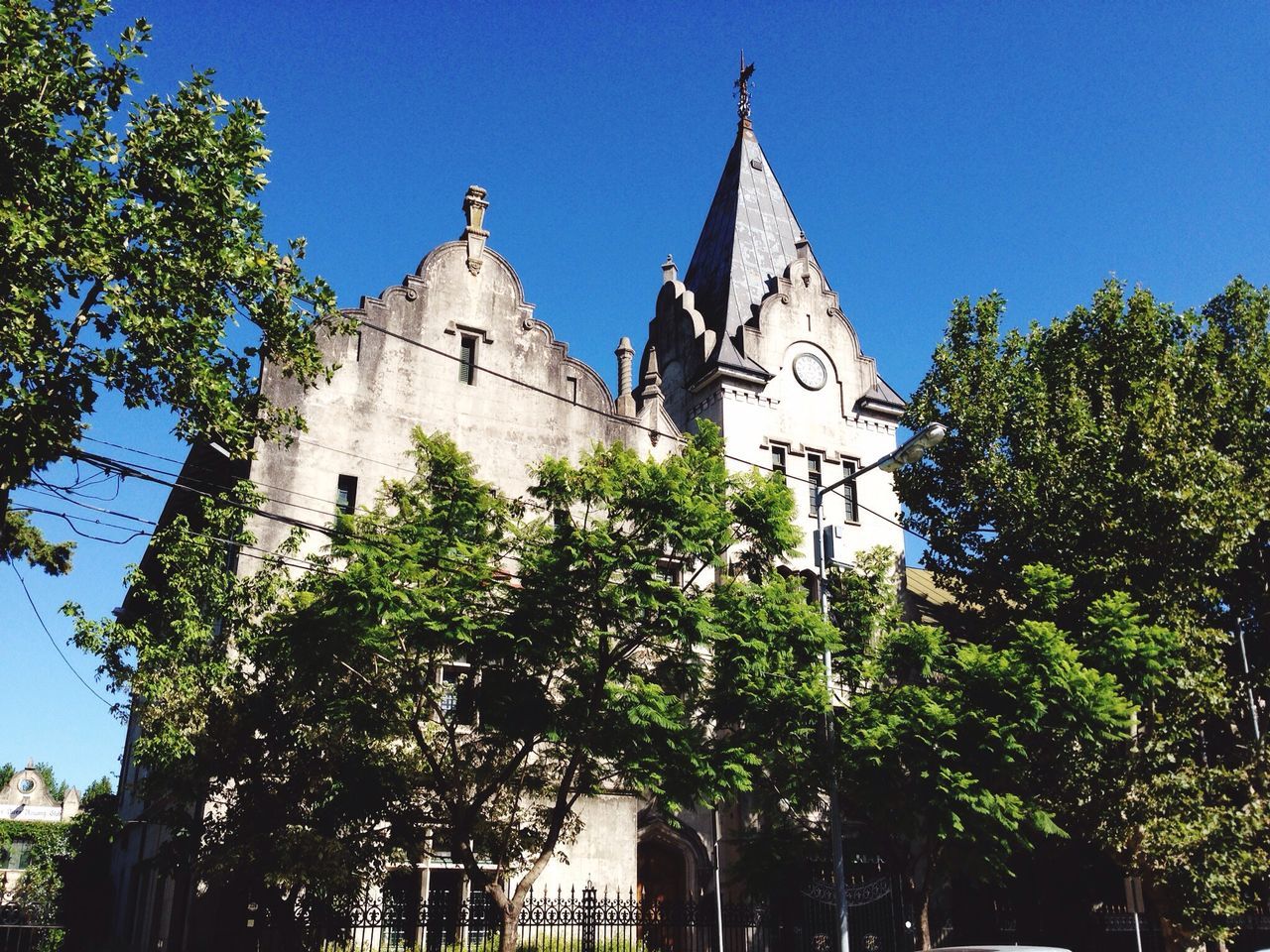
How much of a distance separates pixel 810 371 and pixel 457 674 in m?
18.6

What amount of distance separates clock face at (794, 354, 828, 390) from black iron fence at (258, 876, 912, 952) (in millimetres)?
15315

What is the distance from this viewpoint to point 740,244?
37938mm

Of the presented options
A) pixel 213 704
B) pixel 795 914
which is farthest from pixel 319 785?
pixel 795 914

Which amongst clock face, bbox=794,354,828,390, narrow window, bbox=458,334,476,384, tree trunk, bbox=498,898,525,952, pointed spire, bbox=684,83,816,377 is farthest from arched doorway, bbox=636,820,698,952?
clock face, bbox=794,354,828,390

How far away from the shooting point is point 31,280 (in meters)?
14.7

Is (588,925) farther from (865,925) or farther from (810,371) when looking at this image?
(810,371)

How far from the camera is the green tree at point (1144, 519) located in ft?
78.6

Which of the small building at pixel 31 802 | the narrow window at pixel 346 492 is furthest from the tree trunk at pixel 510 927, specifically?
the small building at pixel 31 802

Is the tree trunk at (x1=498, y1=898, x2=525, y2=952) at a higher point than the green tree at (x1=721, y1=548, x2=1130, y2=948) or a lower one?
lower

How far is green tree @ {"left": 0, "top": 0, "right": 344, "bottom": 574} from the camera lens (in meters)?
14.6

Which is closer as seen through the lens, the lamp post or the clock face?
the lamp post

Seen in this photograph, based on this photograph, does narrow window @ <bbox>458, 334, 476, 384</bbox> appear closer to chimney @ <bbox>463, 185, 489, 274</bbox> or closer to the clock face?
chimney @ <bbox>463, 185, 489, 274</bbox>

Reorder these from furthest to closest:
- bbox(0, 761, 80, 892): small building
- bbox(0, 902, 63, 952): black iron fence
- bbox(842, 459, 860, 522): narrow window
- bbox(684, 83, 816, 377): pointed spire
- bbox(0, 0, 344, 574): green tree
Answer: bbox(0, 761, 80, 892): small building
bbox(684, 83, 816, 377): pointed spire
bbox(842, 459, 860, 522): narrow window
bbox(0, 902, 63, 952): black iron fence
bbox(0, 0, 344, 574): green tree

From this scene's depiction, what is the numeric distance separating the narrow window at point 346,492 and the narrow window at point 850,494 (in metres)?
15.2
